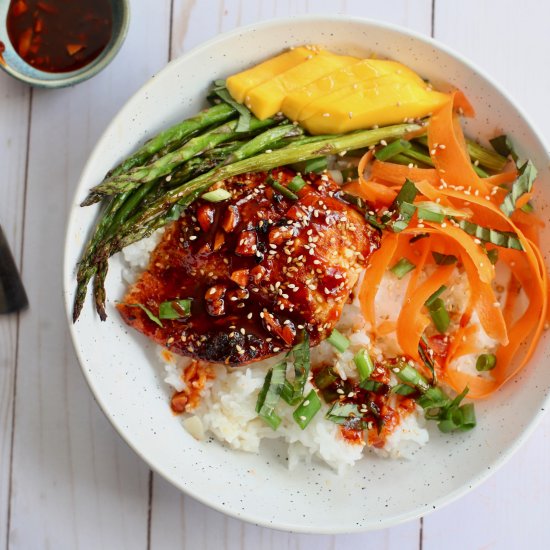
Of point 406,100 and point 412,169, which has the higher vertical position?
point 406,100

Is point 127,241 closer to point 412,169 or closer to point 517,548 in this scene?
point 412,169

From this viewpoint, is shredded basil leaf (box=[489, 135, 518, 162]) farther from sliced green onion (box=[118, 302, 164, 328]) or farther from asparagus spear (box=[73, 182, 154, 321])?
sliced green onion (box=[118, 302, 164, 328])

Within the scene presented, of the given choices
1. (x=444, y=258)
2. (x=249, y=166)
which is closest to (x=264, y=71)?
(x=249, y=166)

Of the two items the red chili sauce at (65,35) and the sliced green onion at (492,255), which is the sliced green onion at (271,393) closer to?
the sliced green onion at (492,255)

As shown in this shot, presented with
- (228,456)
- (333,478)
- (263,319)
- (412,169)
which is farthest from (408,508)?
(412,169)

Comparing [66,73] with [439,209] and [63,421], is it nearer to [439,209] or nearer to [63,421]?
[63,421]

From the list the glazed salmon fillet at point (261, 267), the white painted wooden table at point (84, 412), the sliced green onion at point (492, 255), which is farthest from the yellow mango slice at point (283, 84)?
the sliced green onion at point (492, 255)

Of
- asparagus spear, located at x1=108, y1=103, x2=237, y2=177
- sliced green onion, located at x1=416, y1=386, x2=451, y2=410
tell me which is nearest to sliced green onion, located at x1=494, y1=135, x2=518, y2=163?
sliced green onion, located at x1=416, y1=386, x2=451, y2=410
